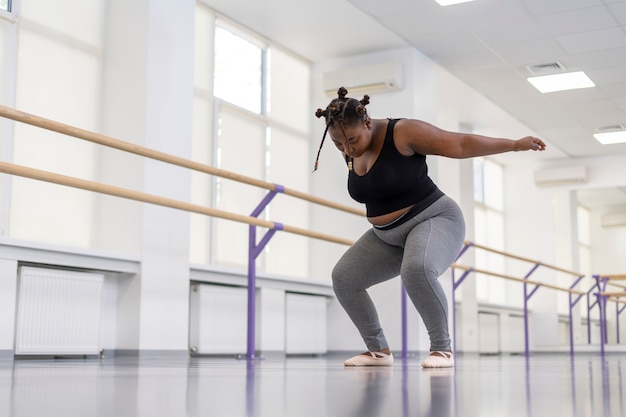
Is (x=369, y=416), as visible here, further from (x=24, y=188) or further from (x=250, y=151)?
(x=250, y=151)

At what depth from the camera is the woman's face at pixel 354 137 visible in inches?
96.2

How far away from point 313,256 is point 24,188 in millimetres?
3026

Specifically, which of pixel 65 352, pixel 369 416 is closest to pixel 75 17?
pixel 65 352

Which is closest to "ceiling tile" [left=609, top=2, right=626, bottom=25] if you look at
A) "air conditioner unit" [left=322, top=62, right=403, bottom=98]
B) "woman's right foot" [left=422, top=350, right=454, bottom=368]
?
"air conditioner unit" [left=322, top=62, right=403, bottom=98]

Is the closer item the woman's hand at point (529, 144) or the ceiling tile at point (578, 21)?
the woman's hand at point (529, 144)

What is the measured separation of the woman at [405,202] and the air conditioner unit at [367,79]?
4.14 m

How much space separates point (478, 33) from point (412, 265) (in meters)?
4.29

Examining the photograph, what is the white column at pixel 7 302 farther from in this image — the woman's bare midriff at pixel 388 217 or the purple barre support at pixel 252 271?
the woman's bare midriff at pixel 388 217

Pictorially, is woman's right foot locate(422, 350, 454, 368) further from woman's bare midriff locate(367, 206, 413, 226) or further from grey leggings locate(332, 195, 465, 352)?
woman's bare midriff locate(367, 206, 413, 226)

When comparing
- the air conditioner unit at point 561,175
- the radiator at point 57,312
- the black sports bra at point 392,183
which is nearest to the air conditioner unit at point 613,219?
the air conditioner unit at point 561,175

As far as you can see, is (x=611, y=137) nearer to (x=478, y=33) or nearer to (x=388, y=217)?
(x=478, y=33)

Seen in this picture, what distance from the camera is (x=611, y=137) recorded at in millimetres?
9641

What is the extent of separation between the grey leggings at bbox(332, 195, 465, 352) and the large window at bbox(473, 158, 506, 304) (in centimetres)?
817

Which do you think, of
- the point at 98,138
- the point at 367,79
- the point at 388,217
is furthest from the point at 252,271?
the point at 367,79
